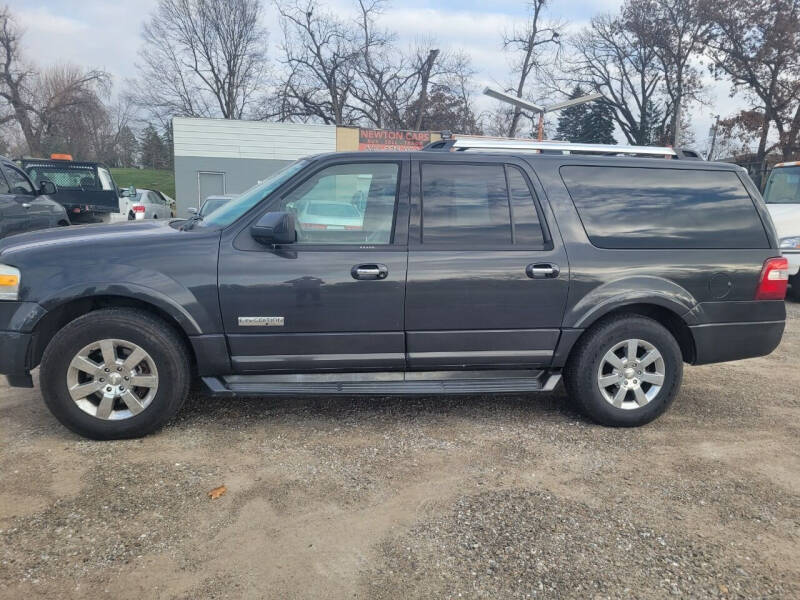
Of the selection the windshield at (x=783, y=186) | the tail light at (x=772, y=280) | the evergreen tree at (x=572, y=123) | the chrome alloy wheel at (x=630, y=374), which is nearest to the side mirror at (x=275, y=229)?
the chrome alloy wheel at (x=630, y=374)

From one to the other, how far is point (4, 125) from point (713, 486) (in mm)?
52701

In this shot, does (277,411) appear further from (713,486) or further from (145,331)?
(713,486)

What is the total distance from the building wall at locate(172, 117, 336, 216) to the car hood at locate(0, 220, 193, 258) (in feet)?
61.7

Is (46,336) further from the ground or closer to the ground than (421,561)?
further from the ground

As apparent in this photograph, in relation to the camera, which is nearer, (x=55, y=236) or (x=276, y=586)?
(x=276, y=586)

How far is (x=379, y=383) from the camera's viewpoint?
3584 millimetres

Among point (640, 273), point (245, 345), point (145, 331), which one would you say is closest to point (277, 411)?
point (245, 345)

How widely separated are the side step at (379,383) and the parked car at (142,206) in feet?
41.1

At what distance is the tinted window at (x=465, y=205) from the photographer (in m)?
3.60

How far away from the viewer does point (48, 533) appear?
2.47 m

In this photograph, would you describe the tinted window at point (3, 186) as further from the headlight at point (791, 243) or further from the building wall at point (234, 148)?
the building wall at point (234, 148)

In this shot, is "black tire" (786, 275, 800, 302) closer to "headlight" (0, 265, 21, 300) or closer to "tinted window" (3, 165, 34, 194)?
"headlight" (0, 265, 21, 300)

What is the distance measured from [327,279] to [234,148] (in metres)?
20.5

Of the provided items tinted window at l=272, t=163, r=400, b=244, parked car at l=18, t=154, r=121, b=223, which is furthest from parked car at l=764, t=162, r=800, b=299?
parked car at l=18, t=154, r=121, b=223
